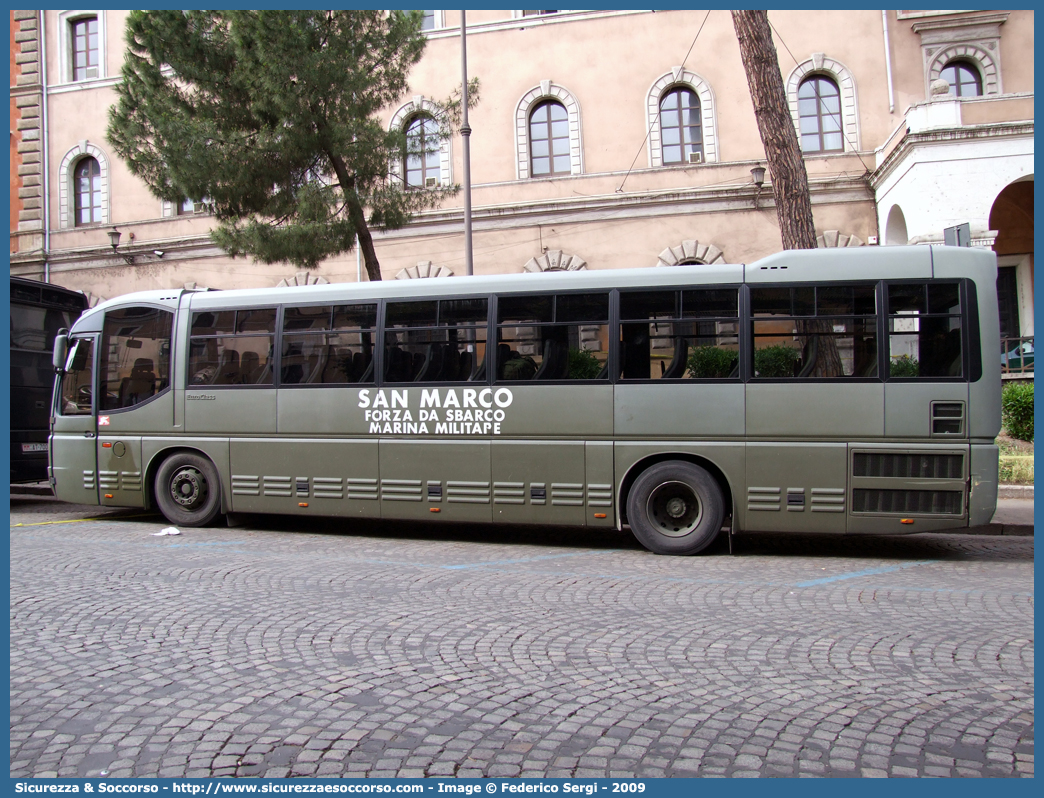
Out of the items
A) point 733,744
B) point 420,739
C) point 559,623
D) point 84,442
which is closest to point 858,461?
point 559,623

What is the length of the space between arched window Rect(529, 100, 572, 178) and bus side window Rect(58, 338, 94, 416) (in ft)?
47.9

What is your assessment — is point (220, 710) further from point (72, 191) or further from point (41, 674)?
point (72, 191)

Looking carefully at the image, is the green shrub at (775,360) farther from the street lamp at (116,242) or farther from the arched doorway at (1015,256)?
the street lamp at (116,242)

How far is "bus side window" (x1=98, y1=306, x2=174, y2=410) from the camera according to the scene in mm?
10742

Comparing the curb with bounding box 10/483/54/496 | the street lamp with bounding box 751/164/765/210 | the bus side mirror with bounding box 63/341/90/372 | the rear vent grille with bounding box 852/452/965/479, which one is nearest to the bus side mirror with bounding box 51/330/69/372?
the bus side mirror with bounding box 63/341/90/372

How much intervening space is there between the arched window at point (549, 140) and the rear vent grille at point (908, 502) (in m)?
16.6

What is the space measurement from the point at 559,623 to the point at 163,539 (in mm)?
5924

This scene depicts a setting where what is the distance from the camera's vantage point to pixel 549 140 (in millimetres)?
23125

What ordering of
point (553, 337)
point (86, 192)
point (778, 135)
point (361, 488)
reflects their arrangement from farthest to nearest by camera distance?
point (86, 192), point (778, 135), point (361, 488), point (553, 337)

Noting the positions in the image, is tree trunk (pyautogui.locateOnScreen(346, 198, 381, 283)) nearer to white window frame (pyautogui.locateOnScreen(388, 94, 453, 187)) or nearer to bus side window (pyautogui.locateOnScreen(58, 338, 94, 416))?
bus side window (pyautogui.locateOnScreen(58, 338, 94, 416))

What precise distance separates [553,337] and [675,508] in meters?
2.25

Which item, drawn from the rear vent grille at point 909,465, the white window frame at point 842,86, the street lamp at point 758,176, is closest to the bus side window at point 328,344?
the rear vent grille at point 909,465

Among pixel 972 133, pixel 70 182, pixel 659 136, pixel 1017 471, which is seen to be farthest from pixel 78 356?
pixel 70 182

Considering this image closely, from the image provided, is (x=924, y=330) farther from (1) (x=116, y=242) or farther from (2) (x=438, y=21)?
(1) (x=116, y=242)
